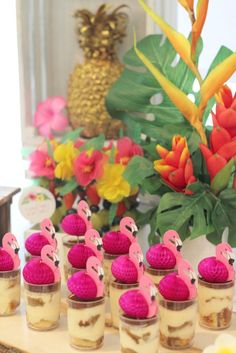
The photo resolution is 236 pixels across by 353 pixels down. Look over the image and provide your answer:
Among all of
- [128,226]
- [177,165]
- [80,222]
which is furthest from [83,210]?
[177,165]

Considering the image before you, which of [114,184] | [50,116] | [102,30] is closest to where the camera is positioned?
[114,184]

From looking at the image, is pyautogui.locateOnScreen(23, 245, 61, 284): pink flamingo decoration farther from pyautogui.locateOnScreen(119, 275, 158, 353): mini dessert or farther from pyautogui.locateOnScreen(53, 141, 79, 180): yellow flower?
pyautogui.locateOnScreen(53, 141, 79, 180): yellow flower

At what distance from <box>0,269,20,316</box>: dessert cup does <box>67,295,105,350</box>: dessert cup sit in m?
0.19

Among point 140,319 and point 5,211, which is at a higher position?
point 140,319

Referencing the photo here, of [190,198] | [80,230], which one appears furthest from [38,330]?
[190,198]

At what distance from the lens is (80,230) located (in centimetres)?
144

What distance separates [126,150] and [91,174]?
0.40 ft

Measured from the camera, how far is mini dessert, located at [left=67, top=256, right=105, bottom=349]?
3.74 feet

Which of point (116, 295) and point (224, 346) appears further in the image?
point (116, 295)

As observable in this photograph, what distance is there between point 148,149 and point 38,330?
1.97 ft

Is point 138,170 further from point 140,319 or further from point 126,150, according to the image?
point 140,319

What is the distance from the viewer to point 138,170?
1.55 m

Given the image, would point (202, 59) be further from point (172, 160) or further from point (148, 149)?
point (172, 160)

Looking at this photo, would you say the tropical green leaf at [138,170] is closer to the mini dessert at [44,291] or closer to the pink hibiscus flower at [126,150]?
the pink hibiscus flower at [126,150]
